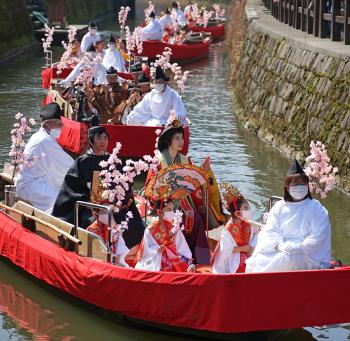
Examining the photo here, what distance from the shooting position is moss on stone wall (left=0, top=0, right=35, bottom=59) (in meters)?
35.9

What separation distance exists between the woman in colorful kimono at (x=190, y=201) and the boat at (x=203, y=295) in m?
1.27

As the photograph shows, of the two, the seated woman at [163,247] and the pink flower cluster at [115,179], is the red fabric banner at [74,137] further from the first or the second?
the seated woman at [163,247]

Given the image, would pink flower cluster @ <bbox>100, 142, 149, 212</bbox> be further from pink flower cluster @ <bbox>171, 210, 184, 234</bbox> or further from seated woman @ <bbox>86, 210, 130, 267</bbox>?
pink flower cluster @ <bbox>171, 210, 184, 234</bbox>

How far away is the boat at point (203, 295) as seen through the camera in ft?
27.8

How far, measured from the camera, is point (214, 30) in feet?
135

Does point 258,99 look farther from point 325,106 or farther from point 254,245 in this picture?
point 254,245

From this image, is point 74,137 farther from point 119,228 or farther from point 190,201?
point 119,228

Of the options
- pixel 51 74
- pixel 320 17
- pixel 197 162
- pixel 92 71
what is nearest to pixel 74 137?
pixel 197 162

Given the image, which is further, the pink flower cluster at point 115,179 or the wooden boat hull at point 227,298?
the pink flower cluster at point 115,179

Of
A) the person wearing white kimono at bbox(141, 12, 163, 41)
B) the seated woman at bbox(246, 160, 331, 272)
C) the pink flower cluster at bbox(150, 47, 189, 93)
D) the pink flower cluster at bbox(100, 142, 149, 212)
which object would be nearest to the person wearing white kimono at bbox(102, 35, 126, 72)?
the pink flower cluster at bbox(150, 47, 189, 93)

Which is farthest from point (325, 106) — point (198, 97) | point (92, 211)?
point (198, 97)

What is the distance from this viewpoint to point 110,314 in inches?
383

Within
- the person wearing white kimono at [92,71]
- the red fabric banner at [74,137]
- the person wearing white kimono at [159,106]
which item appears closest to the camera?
the person wearing white kimono at [159,106]

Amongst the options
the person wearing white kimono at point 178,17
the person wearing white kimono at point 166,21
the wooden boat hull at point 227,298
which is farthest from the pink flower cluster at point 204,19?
the wooden boat hull at point 227,298
